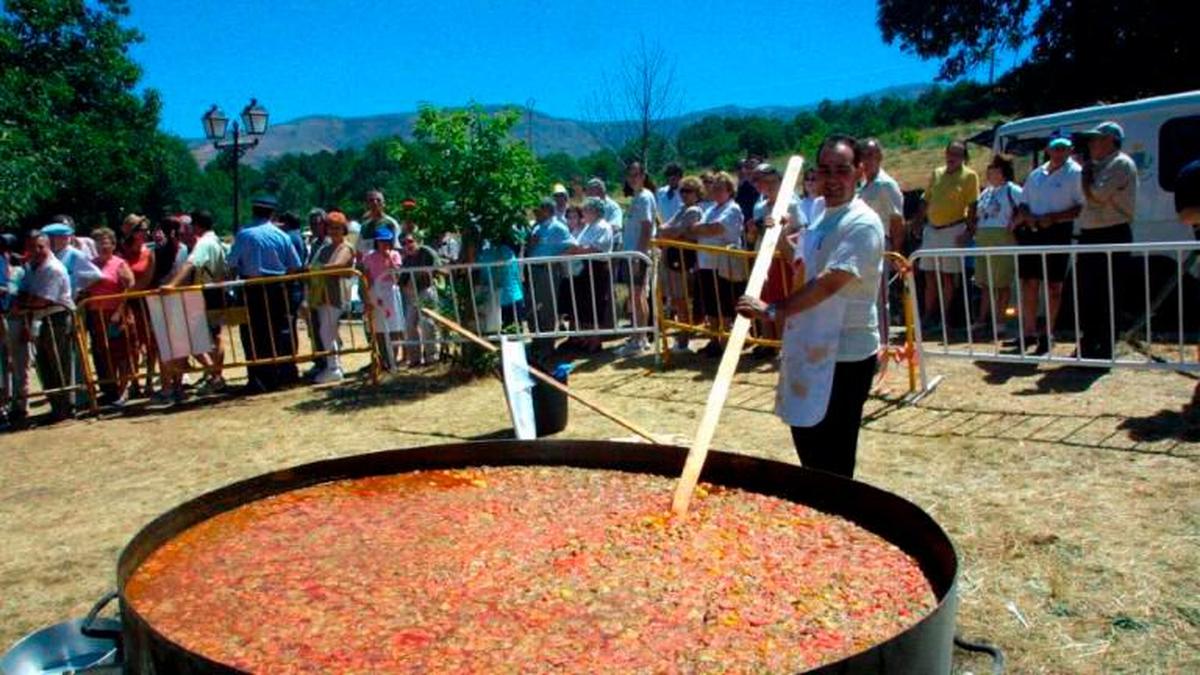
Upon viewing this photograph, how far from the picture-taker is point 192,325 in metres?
10.0

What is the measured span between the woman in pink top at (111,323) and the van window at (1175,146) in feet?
36.6

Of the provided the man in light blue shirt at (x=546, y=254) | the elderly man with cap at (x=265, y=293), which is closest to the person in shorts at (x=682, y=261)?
the man in light blue shirt at (x=546, y=254)

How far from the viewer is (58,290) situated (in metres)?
9.51

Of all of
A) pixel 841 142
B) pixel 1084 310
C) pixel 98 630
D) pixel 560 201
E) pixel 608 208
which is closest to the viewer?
pixel 98 630

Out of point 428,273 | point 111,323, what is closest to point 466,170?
point 428,273

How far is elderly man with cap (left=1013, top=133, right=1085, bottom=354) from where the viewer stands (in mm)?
8633

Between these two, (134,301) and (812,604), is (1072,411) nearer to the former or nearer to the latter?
(812,604)

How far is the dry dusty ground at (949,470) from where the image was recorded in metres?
4.11

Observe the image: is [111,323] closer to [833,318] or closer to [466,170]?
[466,170]

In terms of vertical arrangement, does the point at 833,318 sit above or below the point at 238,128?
below

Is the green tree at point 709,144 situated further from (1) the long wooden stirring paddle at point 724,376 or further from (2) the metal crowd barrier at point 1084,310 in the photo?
(1) the long wooden stirring paddle at point 724,376

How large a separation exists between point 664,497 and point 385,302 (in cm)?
725

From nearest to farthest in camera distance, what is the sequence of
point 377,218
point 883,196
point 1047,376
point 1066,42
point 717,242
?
point 1047,376
point 883,196
point 717,242
point 377,218
point 1066,42

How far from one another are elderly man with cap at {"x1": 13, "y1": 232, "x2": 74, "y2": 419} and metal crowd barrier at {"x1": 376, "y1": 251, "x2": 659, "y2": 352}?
3022 mm
